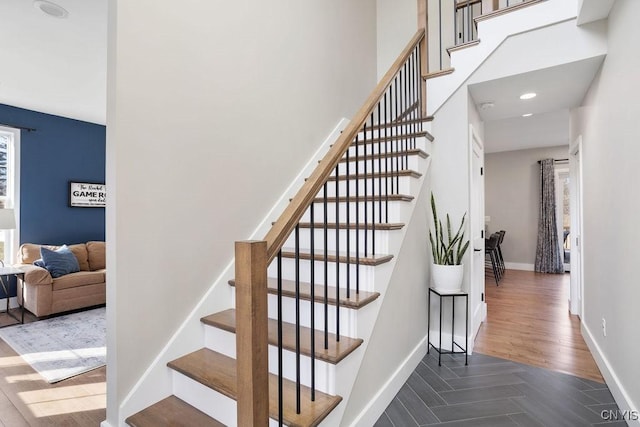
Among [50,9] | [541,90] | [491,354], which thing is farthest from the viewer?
[541,90]

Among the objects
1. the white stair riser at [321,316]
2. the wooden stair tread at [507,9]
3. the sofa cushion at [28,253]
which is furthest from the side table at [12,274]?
the wooden stair tread at [507,9]

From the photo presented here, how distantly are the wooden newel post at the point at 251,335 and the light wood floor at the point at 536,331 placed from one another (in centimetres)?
249

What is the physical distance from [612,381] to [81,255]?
597 cm

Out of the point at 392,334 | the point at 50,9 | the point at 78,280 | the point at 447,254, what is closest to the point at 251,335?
the point at 392,334

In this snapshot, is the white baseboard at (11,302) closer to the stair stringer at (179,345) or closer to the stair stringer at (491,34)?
the stair stringer at (179,345)

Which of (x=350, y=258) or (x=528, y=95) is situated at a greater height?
(x=528, y=95)

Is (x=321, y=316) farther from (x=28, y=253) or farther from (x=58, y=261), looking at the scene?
(x=28, y=253)

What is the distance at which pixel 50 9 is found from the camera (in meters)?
2.58

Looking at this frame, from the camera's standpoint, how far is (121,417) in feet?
5.65

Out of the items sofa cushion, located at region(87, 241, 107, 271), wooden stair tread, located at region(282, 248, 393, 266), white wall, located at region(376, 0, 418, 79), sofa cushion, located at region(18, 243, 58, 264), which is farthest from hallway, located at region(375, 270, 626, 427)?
sofa cushion, located at region(18, 243, 58, 264)

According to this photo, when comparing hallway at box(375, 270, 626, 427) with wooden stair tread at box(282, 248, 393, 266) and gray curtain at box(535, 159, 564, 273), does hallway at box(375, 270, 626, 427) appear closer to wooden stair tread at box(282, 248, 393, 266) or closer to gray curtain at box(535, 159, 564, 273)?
wooden stair tread at box(282, 248, 393, 266)

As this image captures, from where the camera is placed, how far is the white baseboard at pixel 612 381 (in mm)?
1849

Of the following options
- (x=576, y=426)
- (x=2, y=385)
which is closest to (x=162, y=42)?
(x=2, y=385)

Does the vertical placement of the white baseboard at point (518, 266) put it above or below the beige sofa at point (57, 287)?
below
